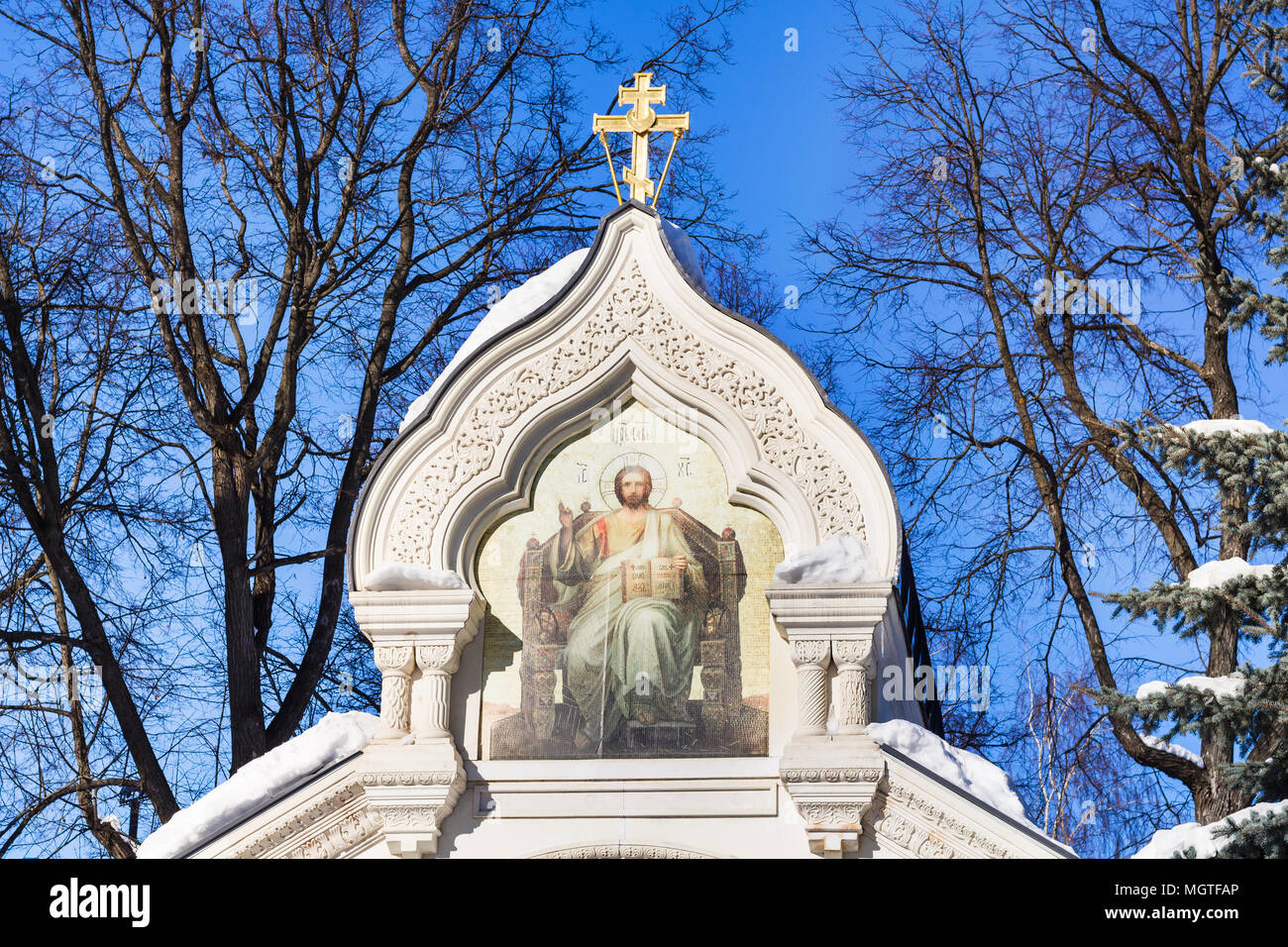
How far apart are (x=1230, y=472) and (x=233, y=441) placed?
9994 millimetres

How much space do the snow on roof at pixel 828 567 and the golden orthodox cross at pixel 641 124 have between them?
9.46 feet

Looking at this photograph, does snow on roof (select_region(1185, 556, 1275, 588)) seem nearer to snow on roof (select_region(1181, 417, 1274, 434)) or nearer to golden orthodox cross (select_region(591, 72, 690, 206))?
snow on roof (select_region(1181, 417, 1274, 434))

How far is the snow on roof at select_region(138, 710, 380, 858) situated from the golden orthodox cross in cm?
384

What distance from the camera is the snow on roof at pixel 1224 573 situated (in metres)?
9.02

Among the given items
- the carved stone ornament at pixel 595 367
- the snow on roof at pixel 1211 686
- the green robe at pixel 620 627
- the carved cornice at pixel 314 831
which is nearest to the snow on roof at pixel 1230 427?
the snow on roof at pixel 1211 686

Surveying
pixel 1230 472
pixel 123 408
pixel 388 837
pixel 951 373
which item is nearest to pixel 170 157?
pixel 123 408

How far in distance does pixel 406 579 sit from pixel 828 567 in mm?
2348

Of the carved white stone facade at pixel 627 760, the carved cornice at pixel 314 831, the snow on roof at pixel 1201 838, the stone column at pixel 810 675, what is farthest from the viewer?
the stone column at pixel 810 675

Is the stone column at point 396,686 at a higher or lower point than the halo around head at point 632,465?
lower

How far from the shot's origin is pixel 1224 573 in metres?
9.23

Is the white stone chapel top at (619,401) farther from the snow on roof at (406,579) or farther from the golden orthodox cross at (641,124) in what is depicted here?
the golden orthodox cross at (641,124)

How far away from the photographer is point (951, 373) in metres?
17.8

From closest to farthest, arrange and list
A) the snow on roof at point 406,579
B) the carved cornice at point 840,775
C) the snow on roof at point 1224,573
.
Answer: the snow on roof at point 1224,573
the carved cornice at point 840,775
the snow on roof at point 406,579
